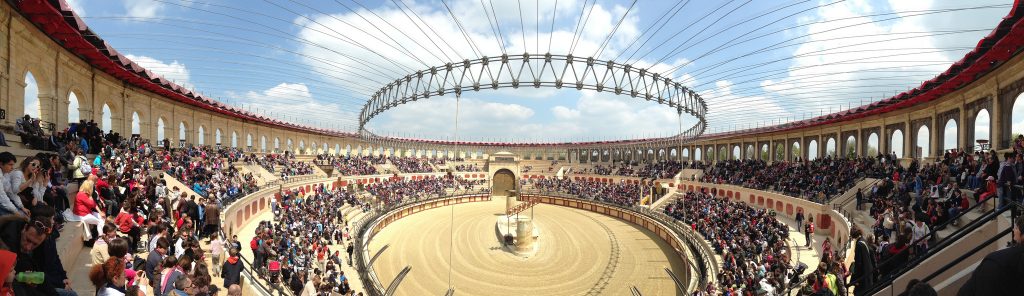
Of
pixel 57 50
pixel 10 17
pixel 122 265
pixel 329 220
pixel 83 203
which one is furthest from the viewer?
pixel 329 220

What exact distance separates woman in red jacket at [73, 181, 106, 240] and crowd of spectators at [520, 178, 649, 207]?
1521 inches

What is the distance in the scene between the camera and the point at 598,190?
49.8 meters

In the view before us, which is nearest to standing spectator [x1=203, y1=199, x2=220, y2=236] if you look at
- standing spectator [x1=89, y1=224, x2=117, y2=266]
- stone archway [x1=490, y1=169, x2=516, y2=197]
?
standing spectator [x1=89, y1=224, x2=117, y2=266]

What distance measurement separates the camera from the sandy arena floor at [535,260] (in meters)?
21.9

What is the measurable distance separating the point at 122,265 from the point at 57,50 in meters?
18.1

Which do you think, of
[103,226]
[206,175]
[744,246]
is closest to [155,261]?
[103,226]

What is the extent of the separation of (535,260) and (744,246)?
12.2 m

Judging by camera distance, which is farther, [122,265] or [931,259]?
[931,259]

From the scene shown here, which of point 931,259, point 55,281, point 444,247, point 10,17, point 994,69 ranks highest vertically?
point 10,17

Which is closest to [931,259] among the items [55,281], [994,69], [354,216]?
[55,281]

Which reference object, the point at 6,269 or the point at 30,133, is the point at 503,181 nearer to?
the point at 30,133

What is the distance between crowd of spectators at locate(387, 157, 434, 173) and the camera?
5847 cm

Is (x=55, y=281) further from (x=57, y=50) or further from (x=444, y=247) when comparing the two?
(x=444, y=247)

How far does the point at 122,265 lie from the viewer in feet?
14.7
